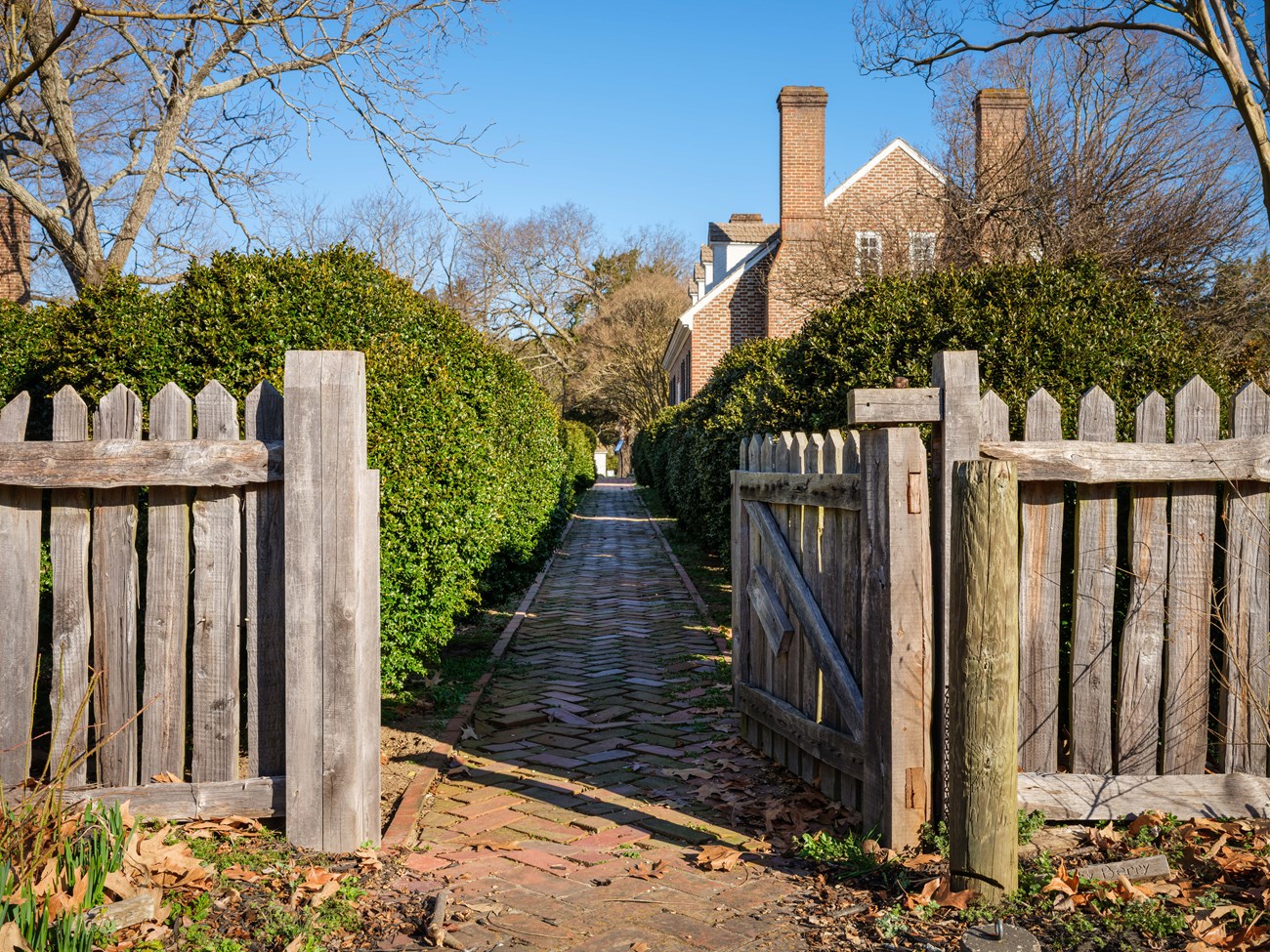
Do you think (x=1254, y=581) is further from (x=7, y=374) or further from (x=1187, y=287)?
(x=1187, y=287)

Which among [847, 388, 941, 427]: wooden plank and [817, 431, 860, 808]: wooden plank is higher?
[847, 388, 941, 427]: wooden plank

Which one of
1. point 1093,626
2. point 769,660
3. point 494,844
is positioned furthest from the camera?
point 769,660

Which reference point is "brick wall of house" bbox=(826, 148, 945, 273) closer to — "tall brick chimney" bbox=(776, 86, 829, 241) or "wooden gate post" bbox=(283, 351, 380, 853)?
"tall brick chimney" bbox=(776, 86, 829, 241)

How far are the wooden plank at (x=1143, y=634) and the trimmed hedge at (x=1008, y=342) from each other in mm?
1072

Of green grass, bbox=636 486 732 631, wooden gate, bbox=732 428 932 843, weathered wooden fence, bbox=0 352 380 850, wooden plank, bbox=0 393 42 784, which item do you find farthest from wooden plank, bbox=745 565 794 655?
green grass, bbox=636 486 732 631

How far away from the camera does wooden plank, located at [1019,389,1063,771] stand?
377 centimetres

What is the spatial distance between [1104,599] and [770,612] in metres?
1.69

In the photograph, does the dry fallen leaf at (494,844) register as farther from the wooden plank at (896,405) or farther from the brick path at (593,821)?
the wooden plank at (896,405)

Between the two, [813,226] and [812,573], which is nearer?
[812,573]

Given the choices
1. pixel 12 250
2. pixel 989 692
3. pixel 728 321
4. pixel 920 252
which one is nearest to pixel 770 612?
pixel 989 692

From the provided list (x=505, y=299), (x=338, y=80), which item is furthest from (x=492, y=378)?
(x=505, y=299)

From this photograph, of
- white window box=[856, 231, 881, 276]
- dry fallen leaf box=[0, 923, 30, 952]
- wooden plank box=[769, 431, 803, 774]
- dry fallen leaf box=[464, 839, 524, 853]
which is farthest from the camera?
white window box=[856, 231, 881, 276]

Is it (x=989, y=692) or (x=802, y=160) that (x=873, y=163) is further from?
(x=989, y=692)

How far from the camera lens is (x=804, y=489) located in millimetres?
4555
